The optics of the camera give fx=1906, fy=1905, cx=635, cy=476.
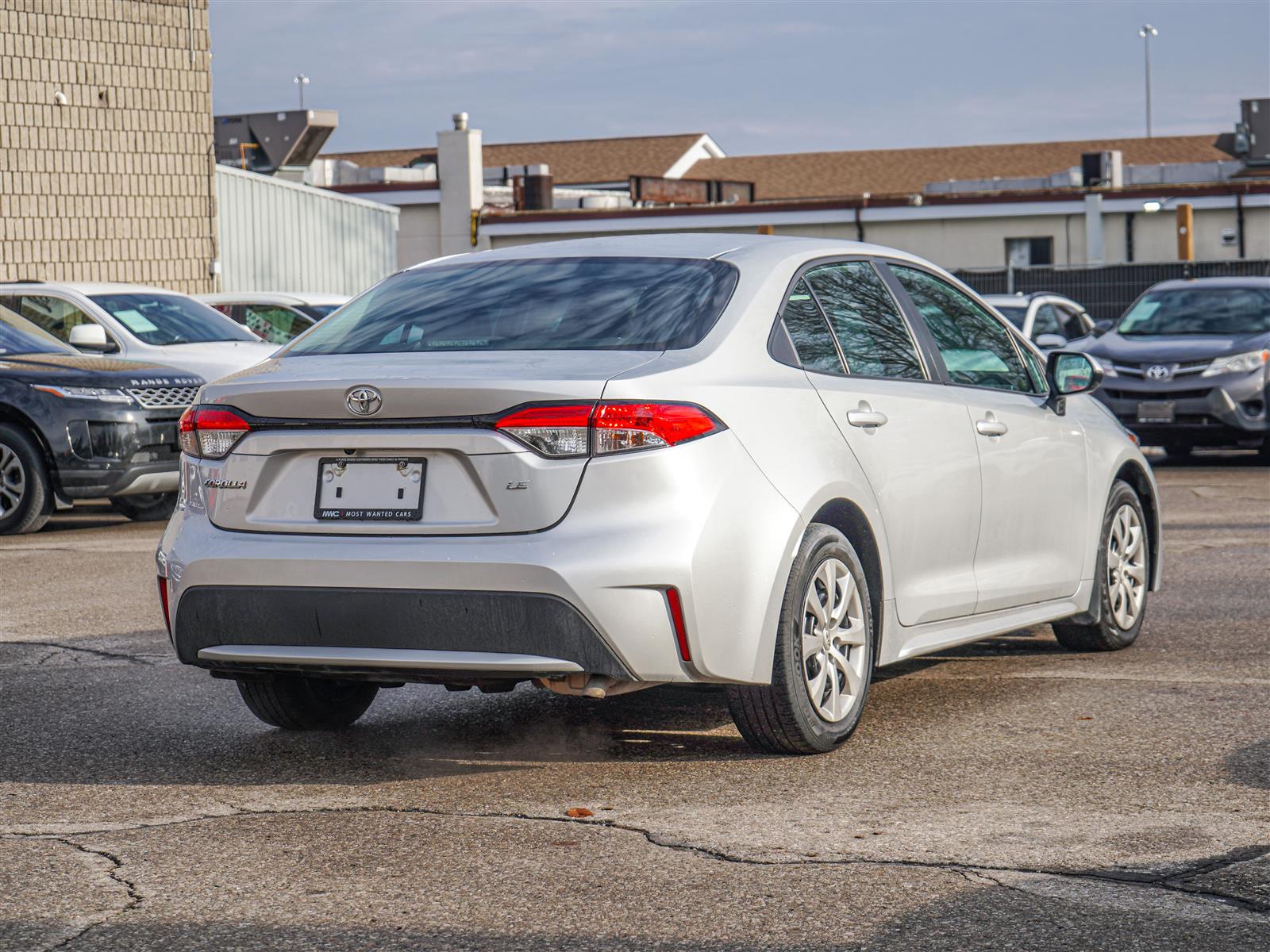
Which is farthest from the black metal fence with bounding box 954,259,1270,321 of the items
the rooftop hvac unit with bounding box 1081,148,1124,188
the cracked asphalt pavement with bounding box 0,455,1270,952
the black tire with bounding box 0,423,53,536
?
the cracked asphalt pavement with bounding box 0,455,1270,952

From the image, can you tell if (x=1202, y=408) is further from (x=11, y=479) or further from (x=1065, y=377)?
(x=1065, y=377)

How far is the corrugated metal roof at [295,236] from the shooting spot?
26.0 m

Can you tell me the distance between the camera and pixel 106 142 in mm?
23609

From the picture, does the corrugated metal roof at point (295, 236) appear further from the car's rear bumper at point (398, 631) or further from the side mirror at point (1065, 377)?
the car's rear bumper at point (398, 631)

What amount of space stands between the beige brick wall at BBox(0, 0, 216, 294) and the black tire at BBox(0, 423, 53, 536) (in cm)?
→ 1058

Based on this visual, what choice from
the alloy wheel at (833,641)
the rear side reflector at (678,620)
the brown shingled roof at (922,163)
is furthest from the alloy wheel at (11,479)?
the brown shingled roof at (922,163)

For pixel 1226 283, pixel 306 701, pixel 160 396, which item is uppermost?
pixel 1226 283

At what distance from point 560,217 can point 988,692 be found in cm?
3712

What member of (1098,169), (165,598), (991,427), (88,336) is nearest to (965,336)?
(991,427)

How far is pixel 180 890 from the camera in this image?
14.1ft

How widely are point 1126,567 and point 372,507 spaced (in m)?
3.73

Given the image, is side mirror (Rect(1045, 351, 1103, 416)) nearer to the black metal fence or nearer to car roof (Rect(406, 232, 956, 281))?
car roof (Rect(406, 232, 956, 281))

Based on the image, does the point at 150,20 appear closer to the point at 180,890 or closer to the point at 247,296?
the point at 247,296

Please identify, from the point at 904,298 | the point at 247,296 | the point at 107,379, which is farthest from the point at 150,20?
the point at 904,298
